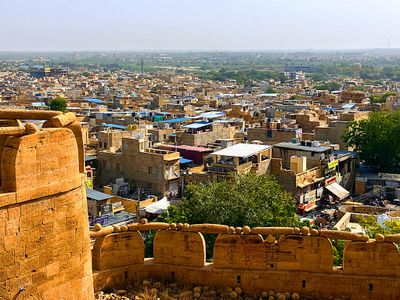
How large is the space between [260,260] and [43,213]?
5381 mm

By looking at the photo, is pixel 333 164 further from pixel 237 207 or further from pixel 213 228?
pixel 213 228

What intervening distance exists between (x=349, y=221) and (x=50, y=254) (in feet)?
79.8

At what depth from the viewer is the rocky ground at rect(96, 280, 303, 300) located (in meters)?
12.6

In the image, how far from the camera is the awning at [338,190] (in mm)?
38481

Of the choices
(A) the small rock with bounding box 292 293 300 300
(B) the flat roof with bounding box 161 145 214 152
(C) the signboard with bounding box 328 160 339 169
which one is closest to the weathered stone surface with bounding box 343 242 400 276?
(A) the small rock with bounding box 292 293 300 300

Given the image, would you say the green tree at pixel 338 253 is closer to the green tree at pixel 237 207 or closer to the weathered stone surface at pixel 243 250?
the green tree at pixel 237 207

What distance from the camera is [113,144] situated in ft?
147

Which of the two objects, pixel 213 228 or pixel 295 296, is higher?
pixel 213 228

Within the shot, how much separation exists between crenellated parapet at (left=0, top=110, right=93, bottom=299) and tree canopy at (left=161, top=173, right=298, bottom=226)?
440 inches

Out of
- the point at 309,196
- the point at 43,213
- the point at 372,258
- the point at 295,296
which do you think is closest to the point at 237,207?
the point at 295,296

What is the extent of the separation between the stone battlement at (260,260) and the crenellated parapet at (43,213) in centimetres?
297

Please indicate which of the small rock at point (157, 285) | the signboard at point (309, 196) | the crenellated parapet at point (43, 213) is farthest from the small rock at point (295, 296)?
the signboard at point (309, 196)

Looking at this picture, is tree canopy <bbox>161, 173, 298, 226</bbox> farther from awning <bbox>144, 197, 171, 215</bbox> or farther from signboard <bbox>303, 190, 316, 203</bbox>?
signboard <bbox>303, 190, 316, 203</bbox>

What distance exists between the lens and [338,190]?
39094 millimetres
